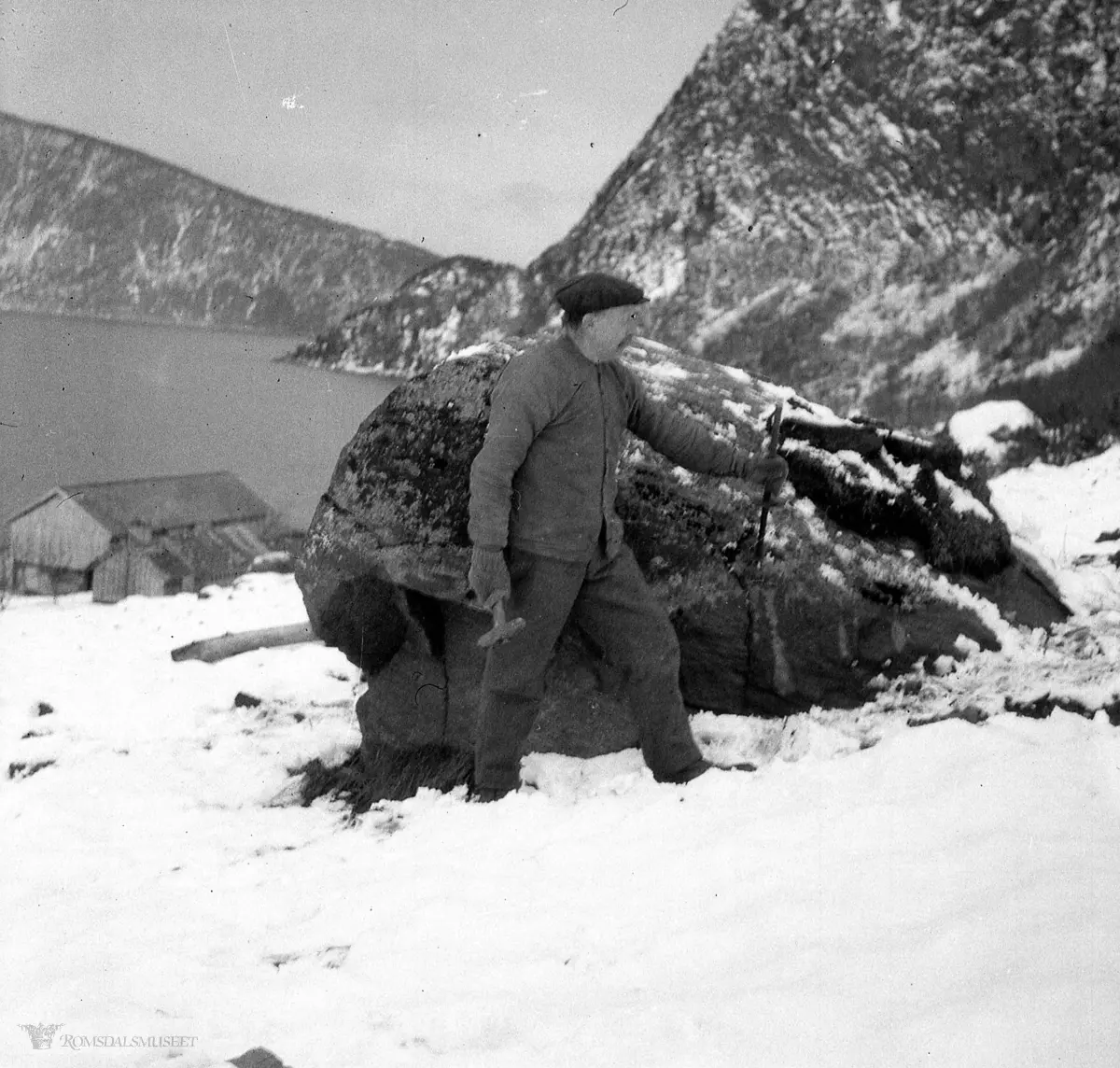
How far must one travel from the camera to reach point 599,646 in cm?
425

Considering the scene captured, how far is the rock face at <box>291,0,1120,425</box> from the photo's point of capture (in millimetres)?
8820

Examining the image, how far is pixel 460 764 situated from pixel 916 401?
7.11 m

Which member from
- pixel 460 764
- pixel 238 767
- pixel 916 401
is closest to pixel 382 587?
pixel 460 764

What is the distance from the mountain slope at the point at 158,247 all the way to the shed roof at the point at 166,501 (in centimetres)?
276

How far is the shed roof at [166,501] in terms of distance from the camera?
12.7 m

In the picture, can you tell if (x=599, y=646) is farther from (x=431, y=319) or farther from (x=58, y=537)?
(x=58, y=537)

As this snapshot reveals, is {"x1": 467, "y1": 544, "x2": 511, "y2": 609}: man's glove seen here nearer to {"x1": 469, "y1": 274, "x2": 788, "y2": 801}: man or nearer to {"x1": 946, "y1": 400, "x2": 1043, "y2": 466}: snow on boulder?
{"x1": 469, "y1": 274, "x2": 788, "y2": 801}: man

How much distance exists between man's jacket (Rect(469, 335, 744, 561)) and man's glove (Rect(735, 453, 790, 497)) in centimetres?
46

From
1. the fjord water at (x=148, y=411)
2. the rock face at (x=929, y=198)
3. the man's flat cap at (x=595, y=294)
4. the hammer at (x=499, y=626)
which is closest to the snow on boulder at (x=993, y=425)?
the rock face at (x=929, y=198)

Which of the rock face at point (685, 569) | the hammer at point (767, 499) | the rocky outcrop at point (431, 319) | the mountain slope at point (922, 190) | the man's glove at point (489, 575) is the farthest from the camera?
the mountain slope at point (922, 190)

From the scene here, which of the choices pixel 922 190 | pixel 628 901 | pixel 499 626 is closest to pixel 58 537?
pixel 922 190

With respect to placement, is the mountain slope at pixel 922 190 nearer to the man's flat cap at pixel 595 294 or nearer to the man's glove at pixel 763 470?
the man's glove at pixel 763 470

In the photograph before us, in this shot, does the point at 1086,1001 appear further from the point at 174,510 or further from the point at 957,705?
the point at 174,510

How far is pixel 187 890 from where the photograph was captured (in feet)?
12.6
